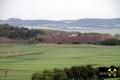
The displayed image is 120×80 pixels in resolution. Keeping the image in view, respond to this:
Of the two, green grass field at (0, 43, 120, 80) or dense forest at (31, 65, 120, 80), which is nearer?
dense forest at (31, 65, 120, 80)

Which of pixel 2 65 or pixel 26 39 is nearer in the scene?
pixel 2 65

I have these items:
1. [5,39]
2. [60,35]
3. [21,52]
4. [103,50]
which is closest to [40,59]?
[21,52]

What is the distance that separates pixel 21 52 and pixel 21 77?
8.48 m

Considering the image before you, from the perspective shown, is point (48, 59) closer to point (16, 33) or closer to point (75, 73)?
point (75, 73)

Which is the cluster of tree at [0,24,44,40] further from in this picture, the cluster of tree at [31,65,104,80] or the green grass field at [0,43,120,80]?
the cluster of tree at [31,65,104,80]

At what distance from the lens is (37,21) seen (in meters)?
108

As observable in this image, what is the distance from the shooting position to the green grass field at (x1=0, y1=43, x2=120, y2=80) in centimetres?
1672

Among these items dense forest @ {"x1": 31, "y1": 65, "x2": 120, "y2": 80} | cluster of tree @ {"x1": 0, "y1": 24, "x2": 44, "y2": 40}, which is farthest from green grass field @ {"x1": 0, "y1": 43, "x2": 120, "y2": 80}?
cluster of tree @ {"x1": 0, "y1": 24, "x2": 44, "y2": 40}

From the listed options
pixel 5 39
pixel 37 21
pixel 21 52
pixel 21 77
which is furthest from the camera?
pixel 37 21

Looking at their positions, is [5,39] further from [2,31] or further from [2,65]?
[2,65]

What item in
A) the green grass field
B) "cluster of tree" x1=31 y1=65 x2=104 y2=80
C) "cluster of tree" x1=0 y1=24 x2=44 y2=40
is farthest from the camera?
"cluster of tree" x1=0 y1=24 x2=44 y2=40

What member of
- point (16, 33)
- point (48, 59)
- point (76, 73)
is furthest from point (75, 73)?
Answer: point (16, 33)

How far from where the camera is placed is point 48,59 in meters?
20.8

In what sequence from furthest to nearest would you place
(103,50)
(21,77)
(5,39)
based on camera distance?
1. (5,39)
2. (103,50)
3. (21,77)
